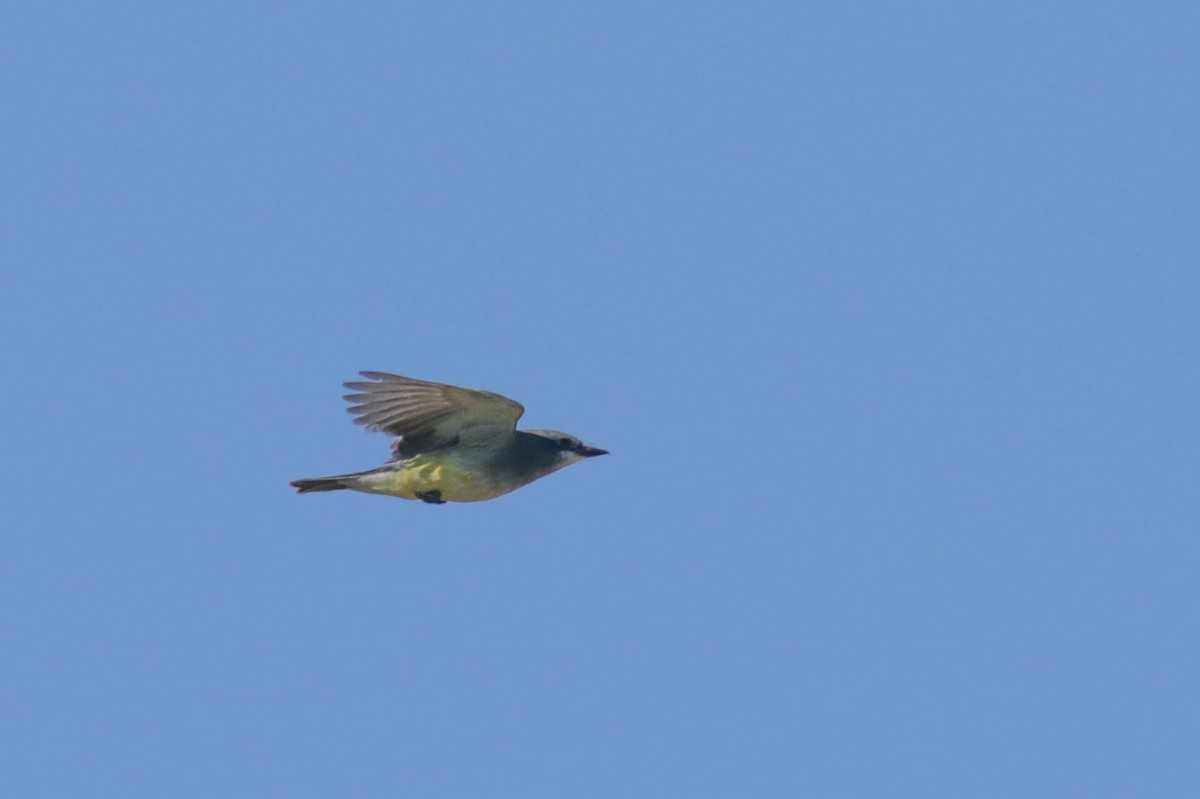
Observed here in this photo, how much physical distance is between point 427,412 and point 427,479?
2.27 ft

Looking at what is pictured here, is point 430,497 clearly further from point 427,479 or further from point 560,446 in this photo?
point 560,446

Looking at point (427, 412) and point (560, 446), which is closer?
point (427, 412)

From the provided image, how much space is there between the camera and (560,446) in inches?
832

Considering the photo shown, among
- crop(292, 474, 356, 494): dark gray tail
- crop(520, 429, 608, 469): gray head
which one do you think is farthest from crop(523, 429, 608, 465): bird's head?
crop(292, 474, 356, 494): dark gray tail

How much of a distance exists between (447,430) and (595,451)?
1.63 metres

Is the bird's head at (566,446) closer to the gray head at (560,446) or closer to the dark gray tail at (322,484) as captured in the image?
the gray head at (560,446)

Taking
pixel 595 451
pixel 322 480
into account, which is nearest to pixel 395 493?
pixel 322 480

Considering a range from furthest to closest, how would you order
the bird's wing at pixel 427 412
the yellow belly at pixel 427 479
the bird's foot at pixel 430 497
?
the bird's foot at pixel 430 497 → the yellow belly at pixel 427 479 → the bird's wing at pixel 427 412

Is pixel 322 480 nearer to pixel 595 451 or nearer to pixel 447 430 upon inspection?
pixel 447 430

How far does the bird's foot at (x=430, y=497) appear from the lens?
68.1ft

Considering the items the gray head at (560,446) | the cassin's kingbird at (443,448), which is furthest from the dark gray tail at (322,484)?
the gray head at (560,446)

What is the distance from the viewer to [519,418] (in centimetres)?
2044

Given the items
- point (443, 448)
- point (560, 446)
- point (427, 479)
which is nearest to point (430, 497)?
point (427, 479)

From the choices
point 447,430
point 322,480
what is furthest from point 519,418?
point 322,480
